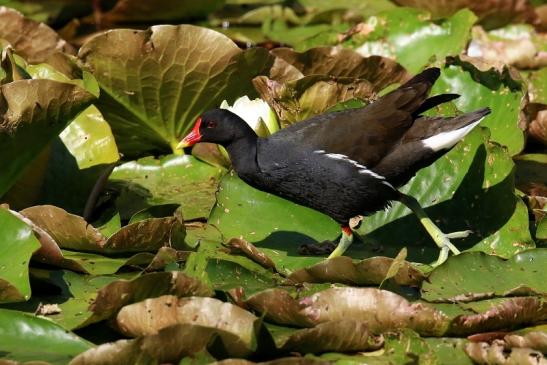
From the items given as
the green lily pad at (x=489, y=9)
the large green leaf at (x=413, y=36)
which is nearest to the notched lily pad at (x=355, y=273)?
the large green leaf at (x=413, y=36)

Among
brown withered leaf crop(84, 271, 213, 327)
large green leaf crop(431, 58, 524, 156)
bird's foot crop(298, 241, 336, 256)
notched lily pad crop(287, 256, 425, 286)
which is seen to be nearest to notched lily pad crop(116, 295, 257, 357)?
brown withered leaf crop(84, 271, 213, 327)

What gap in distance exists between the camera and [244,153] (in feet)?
11.0

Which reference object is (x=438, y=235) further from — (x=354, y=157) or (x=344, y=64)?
(x=344, y=64)

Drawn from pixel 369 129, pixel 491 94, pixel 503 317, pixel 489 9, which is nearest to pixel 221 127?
pixel 369 129

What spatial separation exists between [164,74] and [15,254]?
3.69 feet

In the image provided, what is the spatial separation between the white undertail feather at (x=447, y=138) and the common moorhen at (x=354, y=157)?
0.03 m

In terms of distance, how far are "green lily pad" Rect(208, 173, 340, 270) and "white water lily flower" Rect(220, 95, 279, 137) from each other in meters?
0.22

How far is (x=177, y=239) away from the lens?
9.59ft

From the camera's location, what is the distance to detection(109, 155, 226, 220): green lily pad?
3443 millimetres

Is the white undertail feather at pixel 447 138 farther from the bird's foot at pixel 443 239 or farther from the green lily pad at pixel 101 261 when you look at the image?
the green lily pad at pixel 101 261

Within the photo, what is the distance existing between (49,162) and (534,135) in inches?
67.6

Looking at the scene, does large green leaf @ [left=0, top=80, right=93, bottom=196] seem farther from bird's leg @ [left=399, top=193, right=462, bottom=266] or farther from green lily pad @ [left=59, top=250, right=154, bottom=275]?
bird's leg @ [left=399, top=193, right=462, bottom=266]

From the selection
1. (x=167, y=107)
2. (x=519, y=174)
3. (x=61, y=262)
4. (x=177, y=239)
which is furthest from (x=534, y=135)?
(x=61, y=262)

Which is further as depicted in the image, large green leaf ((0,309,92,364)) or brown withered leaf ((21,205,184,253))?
brown withered leaf ((21,205,184,253))
